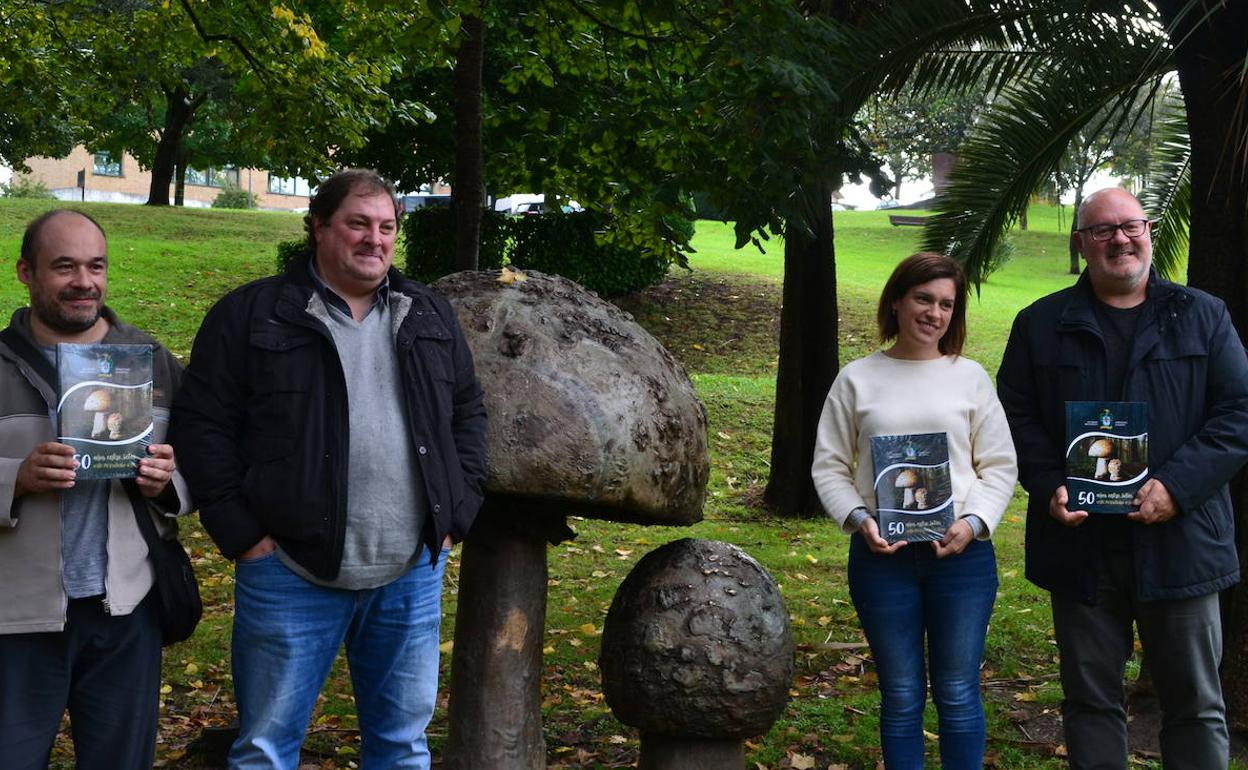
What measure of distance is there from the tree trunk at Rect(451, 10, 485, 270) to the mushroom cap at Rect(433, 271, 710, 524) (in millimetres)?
4224

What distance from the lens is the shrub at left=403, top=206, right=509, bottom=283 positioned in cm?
1789

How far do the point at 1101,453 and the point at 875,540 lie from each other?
786 millimetres

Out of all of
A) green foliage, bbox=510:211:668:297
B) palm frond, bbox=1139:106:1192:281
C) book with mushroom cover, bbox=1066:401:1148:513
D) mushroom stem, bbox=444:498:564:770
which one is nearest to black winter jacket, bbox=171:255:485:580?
mushroom stem, bbox=444:498:564:770

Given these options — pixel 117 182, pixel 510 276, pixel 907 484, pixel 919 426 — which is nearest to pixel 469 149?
pixel 510 276

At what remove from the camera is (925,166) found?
2356 inches

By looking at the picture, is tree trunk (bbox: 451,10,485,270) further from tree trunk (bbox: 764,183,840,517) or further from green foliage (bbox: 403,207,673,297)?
green foliage (bbox: 403,207,673,297)

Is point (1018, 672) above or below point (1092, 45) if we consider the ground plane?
below

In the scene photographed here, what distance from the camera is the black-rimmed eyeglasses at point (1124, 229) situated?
4309 mm

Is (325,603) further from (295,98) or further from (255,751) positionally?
(295,98)

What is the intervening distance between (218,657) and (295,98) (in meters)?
5.16

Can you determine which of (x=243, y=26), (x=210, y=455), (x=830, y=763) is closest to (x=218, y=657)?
(x=830, y=763)

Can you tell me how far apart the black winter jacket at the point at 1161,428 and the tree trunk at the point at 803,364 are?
6.77m

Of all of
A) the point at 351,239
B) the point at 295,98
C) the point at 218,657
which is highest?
the point at 295,98

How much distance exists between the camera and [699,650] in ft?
15.1
